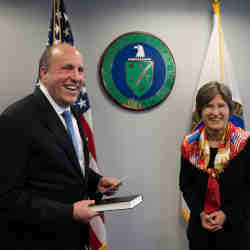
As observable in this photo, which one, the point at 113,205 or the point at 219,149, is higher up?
the point at 219,149

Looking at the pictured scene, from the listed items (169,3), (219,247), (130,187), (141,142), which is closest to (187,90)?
(141,142)

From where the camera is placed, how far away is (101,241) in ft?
7.29

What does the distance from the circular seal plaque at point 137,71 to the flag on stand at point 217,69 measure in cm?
31

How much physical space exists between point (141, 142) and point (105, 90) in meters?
0.58

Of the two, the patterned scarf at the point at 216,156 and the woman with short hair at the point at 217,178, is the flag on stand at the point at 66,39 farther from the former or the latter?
the patterned scarf at the point at 216,156

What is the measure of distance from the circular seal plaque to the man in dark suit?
3.83 ft

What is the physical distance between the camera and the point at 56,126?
132cm

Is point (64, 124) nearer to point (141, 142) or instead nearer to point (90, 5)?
point (141, 142)

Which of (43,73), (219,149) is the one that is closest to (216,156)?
(219,149)

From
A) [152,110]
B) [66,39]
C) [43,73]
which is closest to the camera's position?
[43,73]

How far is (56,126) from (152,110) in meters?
1.48

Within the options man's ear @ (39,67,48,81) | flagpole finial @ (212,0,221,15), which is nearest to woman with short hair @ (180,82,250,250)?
man's ear @ (39,67,48,81)

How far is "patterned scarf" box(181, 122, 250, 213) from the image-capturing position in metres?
1.74

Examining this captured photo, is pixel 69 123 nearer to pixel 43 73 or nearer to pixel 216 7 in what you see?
pixel 43 73
